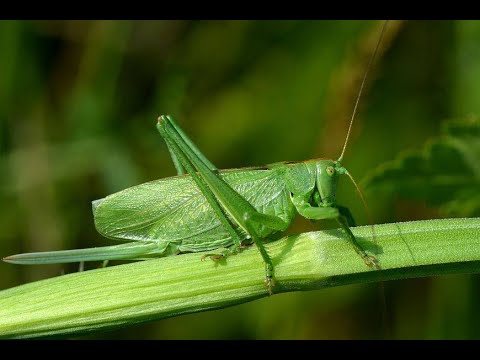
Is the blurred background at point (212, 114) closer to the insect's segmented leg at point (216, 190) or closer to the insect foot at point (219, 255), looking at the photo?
the insect's segmented leg at point (216, 190)

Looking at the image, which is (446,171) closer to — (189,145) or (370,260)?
(370,260)

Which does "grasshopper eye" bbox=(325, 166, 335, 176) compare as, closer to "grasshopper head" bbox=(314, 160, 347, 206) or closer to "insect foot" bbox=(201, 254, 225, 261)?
"grasshopper head" bbox=(314, 160, 347, 206)

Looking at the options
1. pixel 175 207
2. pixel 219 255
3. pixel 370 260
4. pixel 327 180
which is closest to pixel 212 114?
pixel 175 207

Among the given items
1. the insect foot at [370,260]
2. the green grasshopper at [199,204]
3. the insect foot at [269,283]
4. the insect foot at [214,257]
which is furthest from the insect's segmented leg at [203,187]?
the insect foot at [370,260]

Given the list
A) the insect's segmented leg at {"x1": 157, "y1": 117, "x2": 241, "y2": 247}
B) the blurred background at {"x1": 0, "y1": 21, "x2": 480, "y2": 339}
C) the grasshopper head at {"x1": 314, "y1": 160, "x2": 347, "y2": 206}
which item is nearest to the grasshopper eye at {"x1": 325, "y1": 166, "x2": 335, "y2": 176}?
the grasshopper head at {"x1": 314, "y1": 160, "x2": 347, "y2": 206}

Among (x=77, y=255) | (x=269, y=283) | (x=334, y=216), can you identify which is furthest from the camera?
(x=77, y=255)

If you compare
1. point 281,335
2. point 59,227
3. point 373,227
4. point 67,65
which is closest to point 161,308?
point 373,227

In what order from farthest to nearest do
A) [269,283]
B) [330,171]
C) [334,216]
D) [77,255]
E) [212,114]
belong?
[212,114] < [330,171] < [77,255] < [334,216] < [269,283]
